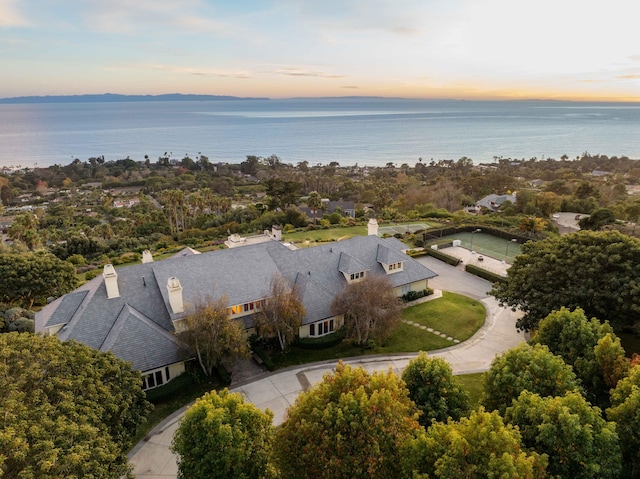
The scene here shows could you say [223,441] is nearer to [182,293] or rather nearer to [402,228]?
[182,293]

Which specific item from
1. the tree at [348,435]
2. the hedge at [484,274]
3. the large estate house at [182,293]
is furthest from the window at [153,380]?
the hedge at [484,274]

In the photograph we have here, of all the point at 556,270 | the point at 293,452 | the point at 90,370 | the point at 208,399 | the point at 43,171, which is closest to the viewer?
the point at 293,452

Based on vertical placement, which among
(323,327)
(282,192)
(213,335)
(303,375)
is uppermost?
(213,335)

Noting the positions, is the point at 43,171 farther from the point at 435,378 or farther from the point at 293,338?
the point at 435,378

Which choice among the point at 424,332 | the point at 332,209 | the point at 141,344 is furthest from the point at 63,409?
the point at 332,209

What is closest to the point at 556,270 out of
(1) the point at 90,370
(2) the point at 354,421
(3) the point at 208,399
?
(2) the point at 354,421
